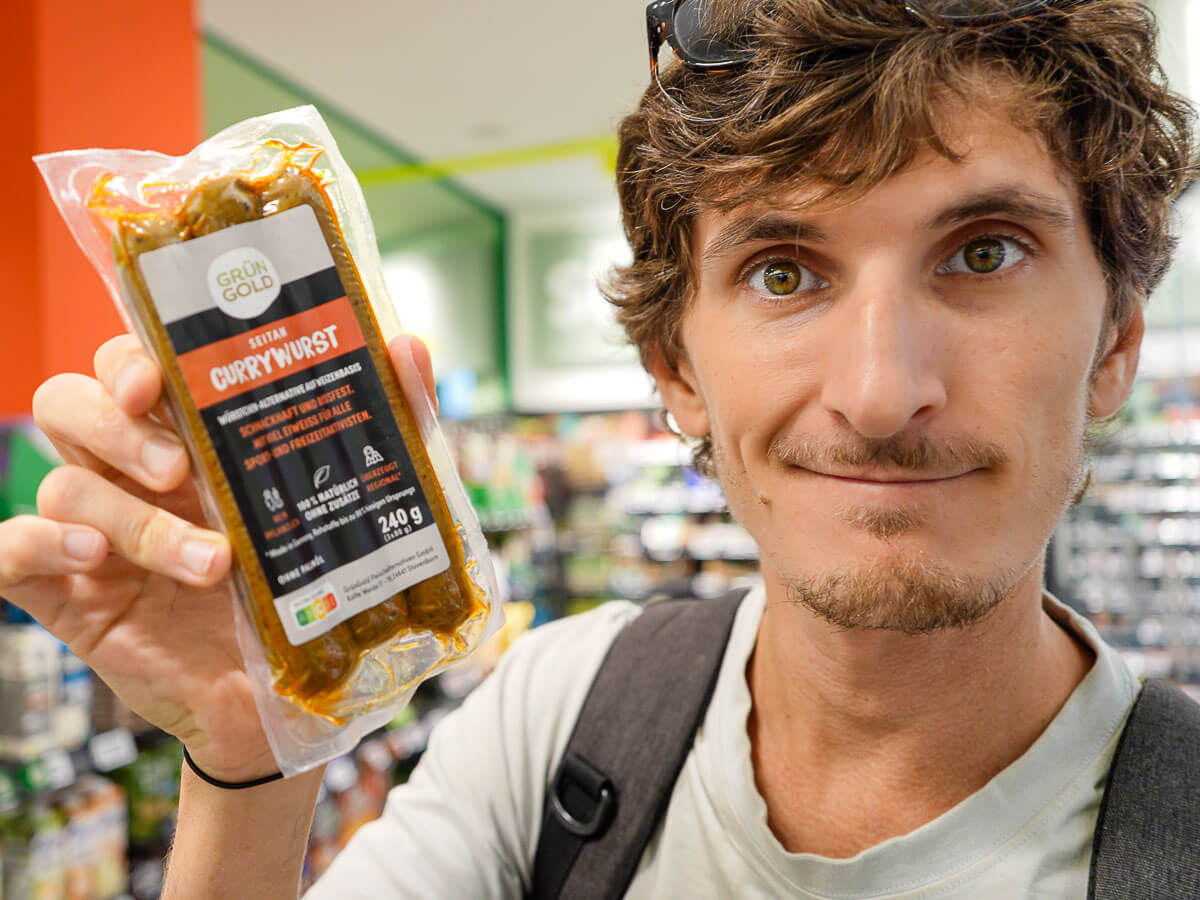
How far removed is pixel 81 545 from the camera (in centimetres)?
79

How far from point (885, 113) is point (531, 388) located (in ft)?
23.7

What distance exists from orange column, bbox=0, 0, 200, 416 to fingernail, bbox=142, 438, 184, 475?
185 cm

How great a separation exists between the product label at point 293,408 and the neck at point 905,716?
0.57 metres

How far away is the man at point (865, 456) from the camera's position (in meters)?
0.88

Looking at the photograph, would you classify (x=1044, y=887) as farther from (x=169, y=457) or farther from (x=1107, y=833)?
(x=169, y=457)

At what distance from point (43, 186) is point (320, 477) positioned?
2102mm

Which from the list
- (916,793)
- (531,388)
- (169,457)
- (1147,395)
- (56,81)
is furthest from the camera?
(531,388)

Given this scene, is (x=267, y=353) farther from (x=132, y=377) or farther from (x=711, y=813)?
(x=711, y=813)

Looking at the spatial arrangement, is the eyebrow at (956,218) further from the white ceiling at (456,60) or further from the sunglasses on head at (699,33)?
the white ceiling at (456,60)

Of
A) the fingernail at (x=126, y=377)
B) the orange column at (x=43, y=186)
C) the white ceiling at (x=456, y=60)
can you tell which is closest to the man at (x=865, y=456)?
the fingernail at (x=126, y=377)

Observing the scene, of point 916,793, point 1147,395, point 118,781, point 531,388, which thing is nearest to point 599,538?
point 531,388

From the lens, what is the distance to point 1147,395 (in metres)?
4.77

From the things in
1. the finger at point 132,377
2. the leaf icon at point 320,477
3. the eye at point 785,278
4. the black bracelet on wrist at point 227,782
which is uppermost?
the finger at point 132,377

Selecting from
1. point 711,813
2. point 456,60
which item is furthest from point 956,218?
point 456,60
